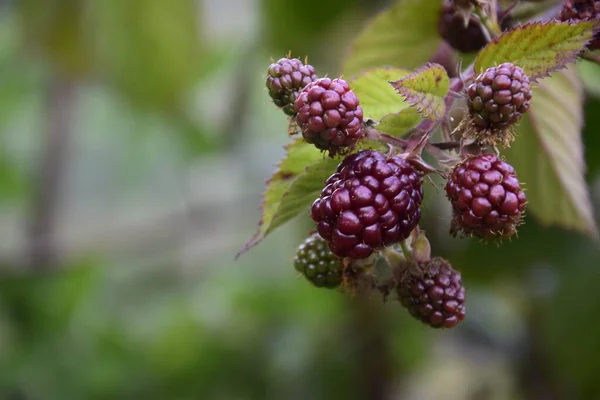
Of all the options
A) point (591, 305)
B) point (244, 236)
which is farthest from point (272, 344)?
point (591, 305)

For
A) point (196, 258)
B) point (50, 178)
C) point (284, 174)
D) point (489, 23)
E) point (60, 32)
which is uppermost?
point (489, 23)

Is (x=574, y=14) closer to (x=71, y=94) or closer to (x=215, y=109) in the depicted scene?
(x=71, y=94)

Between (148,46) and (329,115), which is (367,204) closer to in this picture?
(329,115)

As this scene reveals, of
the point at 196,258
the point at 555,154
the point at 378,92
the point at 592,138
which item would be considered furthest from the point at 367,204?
the point at 196,258

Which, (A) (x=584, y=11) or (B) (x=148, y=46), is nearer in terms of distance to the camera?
(A) (x=584, y=11)

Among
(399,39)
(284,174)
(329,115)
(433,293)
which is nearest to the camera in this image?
(329,115)

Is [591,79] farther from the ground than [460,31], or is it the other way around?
[460,31]

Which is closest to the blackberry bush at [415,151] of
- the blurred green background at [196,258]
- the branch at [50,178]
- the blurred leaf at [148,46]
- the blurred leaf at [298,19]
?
the blurred green background at [196,258]

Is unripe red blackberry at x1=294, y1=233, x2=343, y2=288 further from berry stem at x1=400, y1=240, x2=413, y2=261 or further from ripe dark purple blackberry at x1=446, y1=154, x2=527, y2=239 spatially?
ripe dark purple blackberry at x1=446, y1=154, x2=527, y2=239
